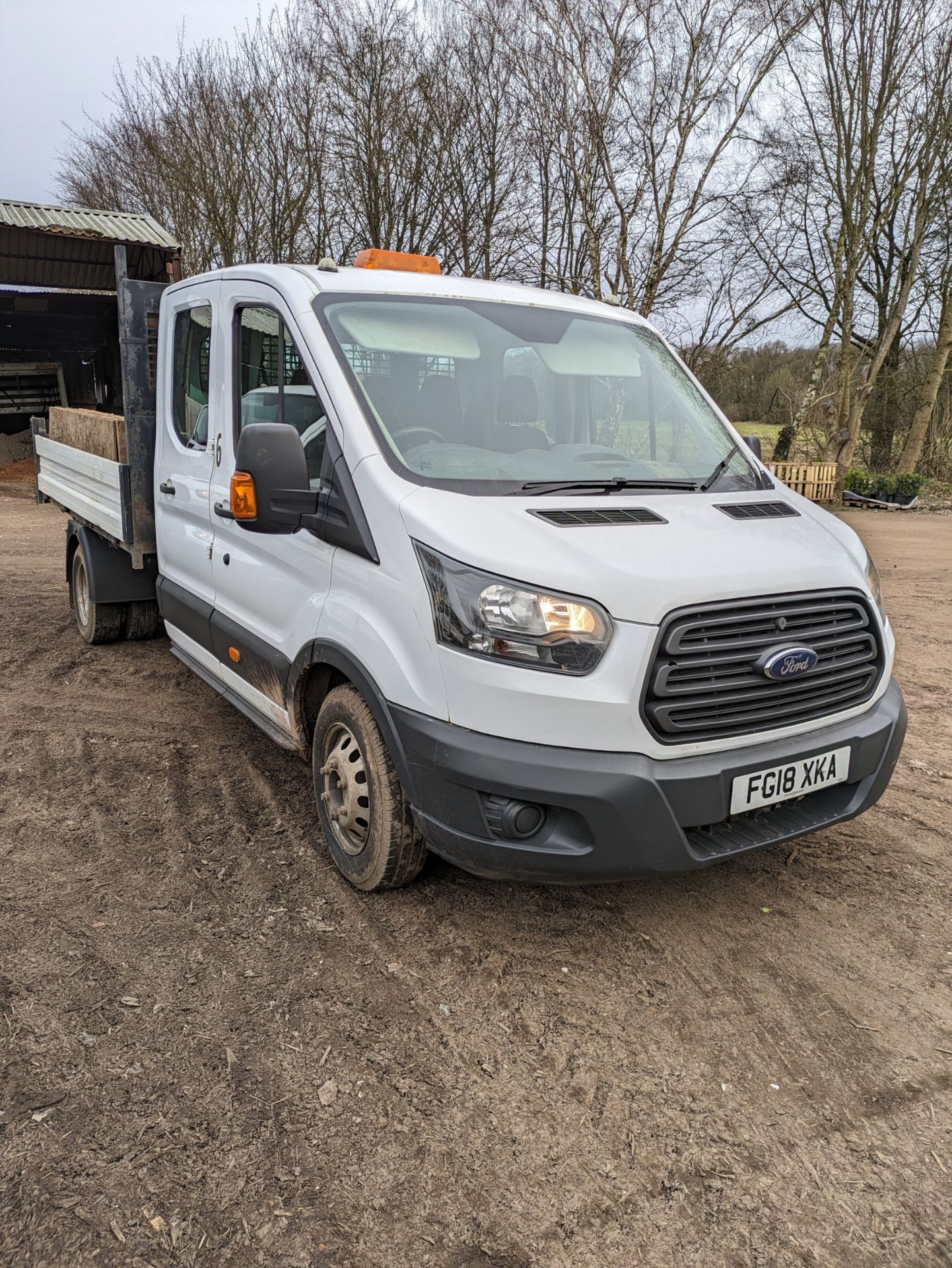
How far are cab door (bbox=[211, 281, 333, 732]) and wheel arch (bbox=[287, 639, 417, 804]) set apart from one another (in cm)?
7

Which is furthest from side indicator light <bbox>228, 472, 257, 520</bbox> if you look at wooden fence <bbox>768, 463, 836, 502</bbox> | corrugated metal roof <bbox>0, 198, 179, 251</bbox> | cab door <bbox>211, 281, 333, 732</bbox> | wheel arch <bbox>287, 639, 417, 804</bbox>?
wooden fence <bbox>768, 463, 836, 502</bbox>

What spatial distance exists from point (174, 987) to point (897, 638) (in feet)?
19.7

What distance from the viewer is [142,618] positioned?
6.38 meters

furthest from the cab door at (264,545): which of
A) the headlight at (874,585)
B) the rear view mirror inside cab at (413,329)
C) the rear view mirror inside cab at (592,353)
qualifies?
the headlight at (874,585)

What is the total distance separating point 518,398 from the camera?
3547 mm

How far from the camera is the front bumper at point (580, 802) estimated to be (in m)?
2.54

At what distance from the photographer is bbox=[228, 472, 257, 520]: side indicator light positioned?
11.4 ft

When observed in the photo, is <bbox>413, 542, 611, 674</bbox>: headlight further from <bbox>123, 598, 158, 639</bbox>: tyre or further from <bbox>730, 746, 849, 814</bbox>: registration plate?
<bbox>123, 598, 158, 639</bbox>: tyre

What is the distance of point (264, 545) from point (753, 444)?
88.2 inches

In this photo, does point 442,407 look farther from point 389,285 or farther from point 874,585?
point 874,585

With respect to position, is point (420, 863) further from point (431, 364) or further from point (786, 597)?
point (431, 364)

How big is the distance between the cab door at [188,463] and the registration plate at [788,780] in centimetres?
272

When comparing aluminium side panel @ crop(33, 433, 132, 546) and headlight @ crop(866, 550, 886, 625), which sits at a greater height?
headlight @ crop(866, 550, 886, 625)

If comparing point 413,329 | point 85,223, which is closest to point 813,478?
point 85,223
